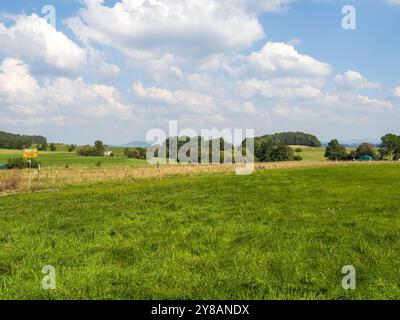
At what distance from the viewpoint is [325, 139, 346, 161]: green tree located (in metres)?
156

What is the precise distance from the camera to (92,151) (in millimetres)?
135250

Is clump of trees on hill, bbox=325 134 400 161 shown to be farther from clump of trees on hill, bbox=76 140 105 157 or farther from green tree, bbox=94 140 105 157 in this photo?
clump of trees on hill, bbox=76 140 105 157

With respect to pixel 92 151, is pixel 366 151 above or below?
below

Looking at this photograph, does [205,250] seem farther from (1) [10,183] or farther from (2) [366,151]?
(2) [366,151]

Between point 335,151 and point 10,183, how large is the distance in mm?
143343

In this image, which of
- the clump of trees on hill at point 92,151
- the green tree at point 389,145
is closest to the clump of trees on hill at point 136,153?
the clump of trees on hill at point 92,151

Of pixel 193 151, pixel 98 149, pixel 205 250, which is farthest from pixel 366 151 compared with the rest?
pixel 205 250

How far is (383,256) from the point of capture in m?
9.34

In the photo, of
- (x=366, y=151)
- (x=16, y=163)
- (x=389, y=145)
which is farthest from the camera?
(x=366, y=151)

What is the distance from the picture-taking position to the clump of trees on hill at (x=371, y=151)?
152500 millimetres

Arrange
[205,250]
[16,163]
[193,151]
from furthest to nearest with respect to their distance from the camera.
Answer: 1. [193,151]
2. [16,163]
3. [205,250]

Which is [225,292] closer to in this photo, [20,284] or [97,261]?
[97,261]

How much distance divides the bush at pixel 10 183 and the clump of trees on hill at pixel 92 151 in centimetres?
9961

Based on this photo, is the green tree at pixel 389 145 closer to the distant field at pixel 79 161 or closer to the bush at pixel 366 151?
the bush at pixel 366 151
